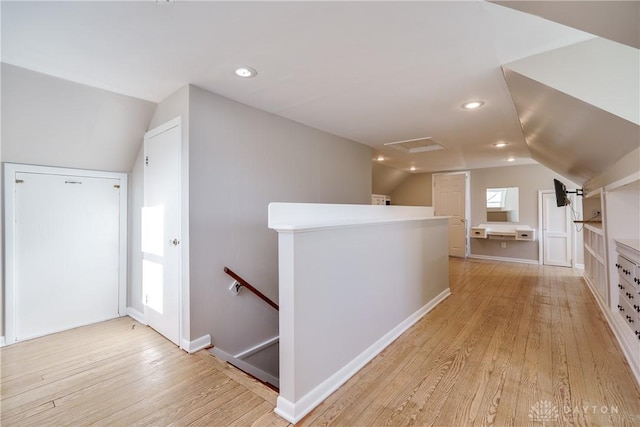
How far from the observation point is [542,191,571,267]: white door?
5.62 m

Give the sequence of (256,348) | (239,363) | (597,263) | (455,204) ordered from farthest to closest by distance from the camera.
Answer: (455,204), (597,263), (256,348), (239,363)

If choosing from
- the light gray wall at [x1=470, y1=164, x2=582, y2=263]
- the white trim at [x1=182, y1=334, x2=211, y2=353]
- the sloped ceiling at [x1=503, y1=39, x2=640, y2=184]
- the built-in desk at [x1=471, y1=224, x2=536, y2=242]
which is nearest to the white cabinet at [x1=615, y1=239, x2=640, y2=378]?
the sloped ceiling at [x1=503, y1=39, x2=640, y2=184]

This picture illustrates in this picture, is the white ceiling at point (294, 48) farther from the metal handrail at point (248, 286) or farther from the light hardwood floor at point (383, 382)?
the light hardwood floor at point (383, 382)

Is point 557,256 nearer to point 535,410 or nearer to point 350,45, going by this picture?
point 535,410

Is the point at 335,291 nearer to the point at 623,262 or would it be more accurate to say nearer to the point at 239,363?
the point at 239,363

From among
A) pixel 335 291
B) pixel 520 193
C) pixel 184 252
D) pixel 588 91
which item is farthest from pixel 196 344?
pixel 520 193

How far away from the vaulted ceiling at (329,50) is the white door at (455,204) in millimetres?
4066

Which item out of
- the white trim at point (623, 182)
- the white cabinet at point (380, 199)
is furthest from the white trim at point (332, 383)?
the white cabinet at point (380, 199)

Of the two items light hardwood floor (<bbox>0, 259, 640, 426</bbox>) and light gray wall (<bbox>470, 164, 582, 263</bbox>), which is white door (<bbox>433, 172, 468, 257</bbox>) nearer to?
light gray wall (<bbox>470, 164, 582, 263</bbox>)

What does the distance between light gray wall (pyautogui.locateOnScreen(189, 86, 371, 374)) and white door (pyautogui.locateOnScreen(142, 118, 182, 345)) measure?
0.19 m

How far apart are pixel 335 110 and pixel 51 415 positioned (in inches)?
128

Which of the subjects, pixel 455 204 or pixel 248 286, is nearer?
pixel 248 286

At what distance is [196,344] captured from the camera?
2.34m

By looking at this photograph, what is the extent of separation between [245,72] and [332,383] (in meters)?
2.39
